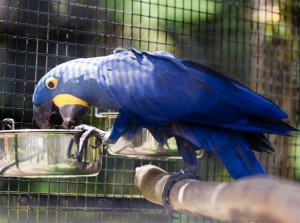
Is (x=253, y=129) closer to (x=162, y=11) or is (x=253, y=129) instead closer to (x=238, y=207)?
(x=238, y=207)

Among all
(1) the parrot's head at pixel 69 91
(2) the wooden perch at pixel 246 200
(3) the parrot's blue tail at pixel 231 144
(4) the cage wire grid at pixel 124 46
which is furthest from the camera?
(4) the cage wire grid at pixel 124 46

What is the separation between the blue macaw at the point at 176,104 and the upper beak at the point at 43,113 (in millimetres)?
45

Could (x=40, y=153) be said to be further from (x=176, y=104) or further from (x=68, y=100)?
(x=176, y=104)

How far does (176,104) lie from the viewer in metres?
1.44

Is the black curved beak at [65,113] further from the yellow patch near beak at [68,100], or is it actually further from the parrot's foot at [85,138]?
the parrot's foot at [85,138]

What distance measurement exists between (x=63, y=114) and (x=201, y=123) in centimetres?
40

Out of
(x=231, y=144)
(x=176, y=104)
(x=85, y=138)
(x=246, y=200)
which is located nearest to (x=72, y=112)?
(x=85, y=138)

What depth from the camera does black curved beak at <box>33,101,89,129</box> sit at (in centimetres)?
161

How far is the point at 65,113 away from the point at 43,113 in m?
0.09

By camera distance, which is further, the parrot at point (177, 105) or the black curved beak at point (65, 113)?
the black curved beak at point (65, 113)

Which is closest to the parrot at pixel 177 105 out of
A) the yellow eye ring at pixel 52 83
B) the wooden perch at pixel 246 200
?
the yellow eye ring at pixel 52 83

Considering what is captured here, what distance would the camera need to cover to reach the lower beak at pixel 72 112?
5.28 ft

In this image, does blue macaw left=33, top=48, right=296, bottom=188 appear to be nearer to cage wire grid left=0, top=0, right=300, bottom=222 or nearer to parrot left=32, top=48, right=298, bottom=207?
parrot left=32, top=48, right=298, bottom=207

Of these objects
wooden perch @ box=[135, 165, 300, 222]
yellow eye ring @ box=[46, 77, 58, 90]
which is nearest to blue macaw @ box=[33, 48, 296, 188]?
yellow eye ring @ box=[46, 77, 58, 90]
